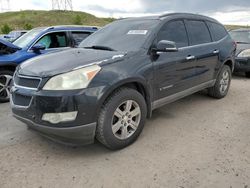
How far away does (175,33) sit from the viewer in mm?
4148

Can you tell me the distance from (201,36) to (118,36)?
1.73 m

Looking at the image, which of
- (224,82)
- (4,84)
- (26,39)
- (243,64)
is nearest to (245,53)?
(243,64)

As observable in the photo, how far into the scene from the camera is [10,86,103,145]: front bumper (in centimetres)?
276

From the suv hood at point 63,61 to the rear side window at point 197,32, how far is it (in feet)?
5.61

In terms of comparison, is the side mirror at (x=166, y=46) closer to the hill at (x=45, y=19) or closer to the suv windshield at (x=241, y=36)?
the suv windshield at (x=241, y=36)

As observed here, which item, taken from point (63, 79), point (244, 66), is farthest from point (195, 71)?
point (244, 66)

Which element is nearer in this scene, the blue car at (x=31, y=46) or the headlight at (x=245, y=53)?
the blue car at (x=31, y=46)

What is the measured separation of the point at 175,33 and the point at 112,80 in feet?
5.68

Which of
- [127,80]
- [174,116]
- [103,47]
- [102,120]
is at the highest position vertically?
[103,47]

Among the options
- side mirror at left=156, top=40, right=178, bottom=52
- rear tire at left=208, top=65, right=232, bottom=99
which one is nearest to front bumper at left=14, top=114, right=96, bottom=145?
side mirror at left=156, top=40, right=178, bottom=52

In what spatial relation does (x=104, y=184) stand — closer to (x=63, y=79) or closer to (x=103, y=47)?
(x=63, y=79)

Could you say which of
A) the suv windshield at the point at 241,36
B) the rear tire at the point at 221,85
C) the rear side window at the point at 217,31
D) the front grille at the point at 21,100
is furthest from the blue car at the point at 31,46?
the suv windshield at the point at 241,36

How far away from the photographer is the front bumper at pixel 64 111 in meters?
2.76

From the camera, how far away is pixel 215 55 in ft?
16.4
